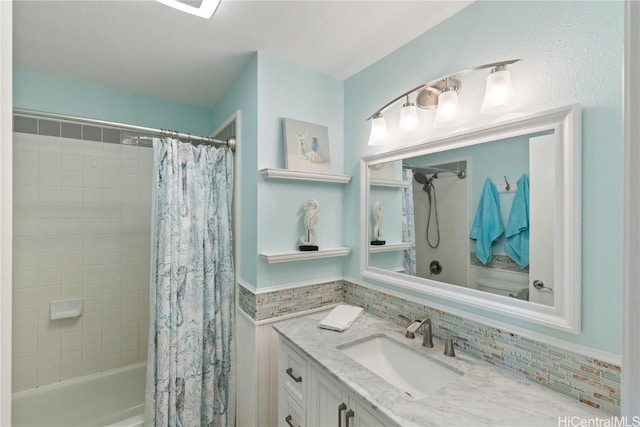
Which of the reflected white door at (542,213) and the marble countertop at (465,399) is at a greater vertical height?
the reflected white door at (542,213)

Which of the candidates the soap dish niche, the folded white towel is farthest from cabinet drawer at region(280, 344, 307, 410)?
the soap dish niche

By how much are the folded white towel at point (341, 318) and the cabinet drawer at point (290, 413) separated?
367 mm

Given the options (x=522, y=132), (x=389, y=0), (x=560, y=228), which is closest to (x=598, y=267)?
(x=560, y=228)

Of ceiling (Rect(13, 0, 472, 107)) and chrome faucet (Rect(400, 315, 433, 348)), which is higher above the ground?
ceiling (Rect(13, 0, 472, 107))

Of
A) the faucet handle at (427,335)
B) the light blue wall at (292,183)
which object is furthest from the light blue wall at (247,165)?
the faucet handle at (427,335)

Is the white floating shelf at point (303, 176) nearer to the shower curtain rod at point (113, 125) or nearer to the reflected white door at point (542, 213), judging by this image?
the shower curtain rod at point (113, 125)

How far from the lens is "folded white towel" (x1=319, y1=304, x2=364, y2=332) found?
144 cm

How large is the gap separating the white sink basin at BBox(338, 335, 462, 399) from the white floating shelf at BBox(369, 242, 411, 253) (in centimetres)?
46

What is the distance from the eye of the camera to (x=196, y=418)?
1.64 m

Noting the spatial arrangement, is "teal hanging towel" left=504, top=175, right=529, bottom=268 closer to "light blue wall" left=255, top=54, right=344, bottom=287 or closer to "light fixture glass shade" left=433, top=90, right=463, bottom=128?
"light fixture glass shade" left=433, top=90, right=463, bottom=128

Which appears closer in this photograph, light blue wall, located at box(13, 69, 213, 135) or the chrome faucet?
the chrome faucet

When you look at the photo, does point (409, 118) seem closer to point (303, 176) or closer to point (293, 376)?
point (303, 176)

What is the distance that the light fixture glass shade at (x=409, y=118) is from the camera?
4.53ft

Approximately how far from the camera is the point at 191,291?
1670 mm
